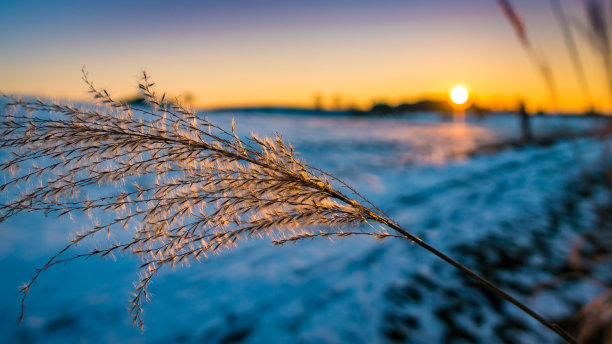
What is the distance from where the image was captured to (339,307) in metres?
3.47

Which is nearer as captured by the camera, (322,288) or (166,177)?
(166,177)

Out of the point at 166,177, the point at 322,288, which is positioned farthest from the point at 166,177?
the point at 322,288

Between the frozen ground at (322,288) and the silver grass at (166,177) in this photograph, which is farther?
the frozen ground at (322,288)

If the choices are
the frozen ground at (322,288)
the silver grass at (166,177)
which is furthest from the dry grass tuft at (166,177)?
the frozen ground at (322,288)

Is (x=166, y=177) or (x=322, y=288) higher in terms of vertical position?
(x=166, y=177)

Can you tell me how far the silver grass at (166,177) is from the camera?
44.8 inches

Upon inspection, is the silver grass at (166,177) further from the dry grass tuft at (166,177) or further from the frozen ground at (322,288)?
the frozen ground at (322,288)

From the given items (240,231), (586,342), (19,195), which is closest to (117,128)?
(19,195)

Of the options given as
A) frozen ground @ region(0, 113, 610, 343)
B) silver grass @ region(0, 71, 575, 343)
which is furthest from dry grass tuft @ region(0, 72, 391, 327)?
frozen ground @ region(0, 113, 610, 343)

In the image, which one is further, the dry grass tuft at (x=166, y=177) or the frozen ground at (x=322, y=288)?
the frozen ground at (x=322, y=288)

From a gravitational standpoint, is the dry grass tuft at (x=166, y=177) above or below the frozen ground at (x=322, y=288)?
above

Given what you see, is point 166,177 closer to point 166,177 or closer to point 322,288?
point 166,177

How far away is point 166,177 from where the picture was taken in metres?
1.26

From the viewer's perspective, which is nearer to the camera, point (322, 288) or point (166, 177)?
point (166, 177)
